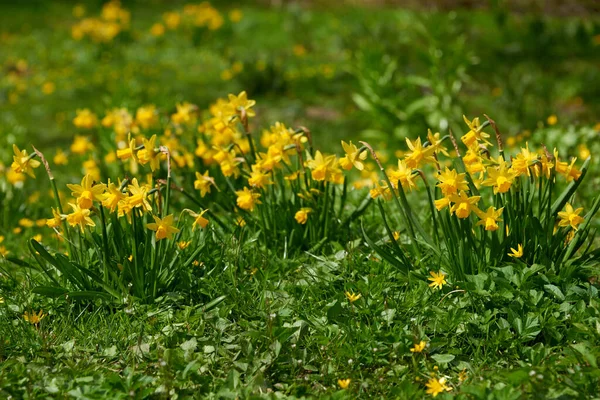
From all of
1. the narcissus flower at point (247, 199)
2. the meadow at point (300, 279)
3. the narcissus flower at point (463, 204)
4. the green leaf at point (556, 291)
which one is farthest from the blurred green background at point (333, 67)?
the narcissus flower at point (463, 204)

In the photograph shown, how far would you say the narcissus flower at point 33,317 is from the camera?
268 centimetres

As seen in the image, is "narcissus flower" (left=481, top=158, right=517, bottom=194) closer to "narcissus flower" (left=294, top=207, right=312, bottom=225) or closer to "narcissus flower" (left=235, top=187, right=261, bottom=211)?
"narcissus flower" (left=294, top=207, right=312, bottom=225)

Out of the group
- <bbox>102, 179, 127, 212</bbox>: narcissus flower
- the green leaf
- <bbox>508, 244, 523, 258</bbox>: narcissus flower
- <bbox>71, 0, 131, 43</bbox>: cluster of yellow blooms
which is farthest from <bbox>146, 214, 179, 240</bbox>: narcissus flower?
<bbox>71, 0, 131, 43</bbox>: cluster of yellow blooms

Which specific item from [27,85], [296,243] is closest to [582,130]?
[296,243]

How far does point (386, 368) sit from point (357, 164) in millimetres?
781

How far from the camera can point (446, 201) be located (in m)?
2.54

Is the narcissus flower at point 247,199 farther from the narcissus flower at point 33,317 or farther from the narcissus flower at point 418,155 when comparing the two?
the narcissus flower at point 33,317

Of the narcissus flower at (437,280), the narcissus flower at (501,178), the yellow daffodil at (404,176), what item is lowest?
the narcissus flower at (437,280)

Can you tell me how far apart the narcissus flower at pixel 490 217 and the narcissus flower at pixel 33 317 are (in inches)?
65.6

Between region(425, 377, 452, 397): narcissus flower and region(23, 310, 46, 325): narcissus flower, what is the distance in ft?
4.72

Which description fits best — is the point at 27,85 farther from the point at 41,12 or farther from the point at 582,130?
the point at 582,130

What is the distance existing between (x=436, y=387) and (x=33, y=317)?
1497 millimetres

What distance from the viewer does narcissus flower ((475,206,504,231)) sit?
258 cm

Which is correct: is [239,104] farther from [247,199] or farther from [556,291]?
[556,291]
